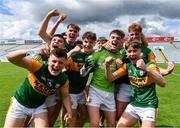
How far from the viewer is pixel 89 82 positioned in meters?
7.50

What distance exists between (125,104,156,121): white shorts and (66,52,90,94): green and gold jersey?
108 centimetres

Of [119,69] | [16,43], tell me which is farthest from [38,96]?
[16,43]

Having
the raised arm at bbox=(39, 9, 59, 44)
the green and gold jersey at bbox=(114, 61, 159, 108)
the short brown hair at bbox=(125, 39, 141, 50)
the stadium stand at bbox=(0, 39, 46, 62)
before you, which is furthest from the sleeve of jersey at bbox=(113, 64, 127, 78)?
the stadium stand at bbox=(0, 39, 46, 62)

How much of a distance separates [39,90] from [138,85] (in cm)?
187

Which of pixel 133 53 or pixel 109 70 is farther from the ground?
pixel 133 53

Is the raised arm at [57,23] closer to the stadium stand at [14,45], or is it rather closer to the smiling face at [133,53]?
the smiling face at [133,53]

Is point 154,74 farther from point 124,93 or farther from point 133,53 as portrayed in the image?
point 124,93

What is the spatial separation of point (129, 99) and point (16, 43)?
62.3 metres

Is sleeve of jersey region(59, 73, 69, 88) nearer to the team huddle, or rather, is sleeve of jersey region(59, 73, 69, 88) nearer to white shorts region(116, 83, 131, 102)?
the team huddle

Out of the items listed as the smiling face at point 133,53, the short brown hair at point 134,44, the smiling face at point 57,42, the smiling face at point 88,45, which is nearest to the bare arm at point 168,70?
the smiling face at point 133,53

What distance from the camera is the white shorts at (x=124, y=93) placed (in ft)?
24.3

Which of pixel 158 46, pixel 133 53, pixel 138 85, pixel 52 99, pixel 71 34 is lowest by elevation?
pixel 158 46

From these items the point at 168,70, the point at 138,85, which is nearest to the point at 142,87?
the point at 138,85

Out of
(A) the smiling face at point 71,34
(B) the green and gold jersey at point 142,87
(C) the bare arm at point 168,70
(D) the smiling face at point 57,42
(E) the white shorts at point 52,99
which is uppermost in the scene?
(A) the smiling face at point 71,34
